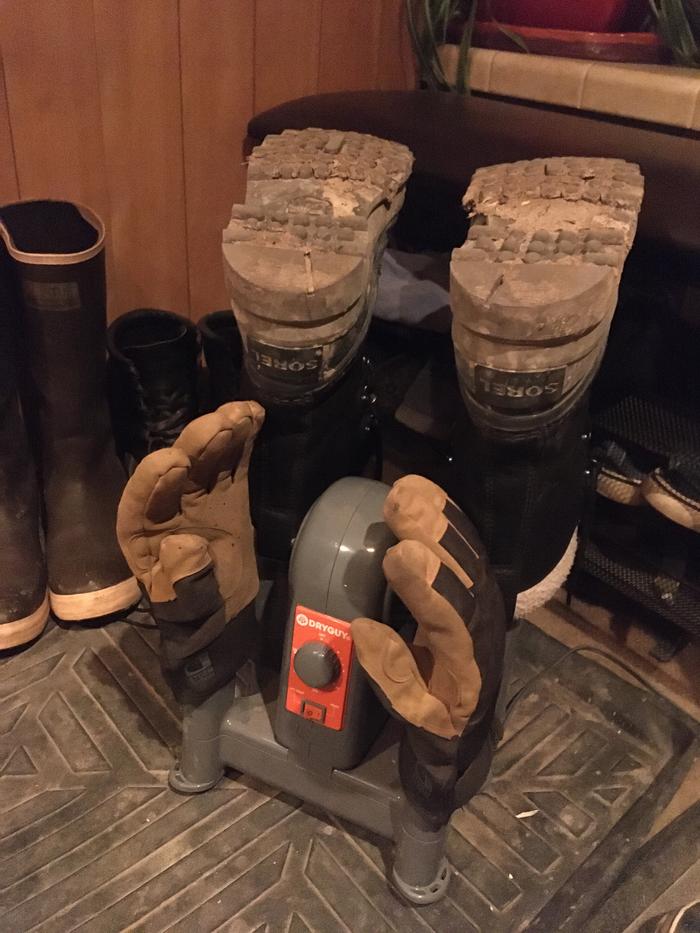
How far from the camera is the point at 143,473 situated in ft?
2.33

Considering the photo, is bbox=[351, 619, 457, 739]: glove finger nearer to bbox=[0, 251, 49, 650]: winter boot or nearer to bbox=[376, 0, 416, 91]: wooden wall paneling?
bbox=[0, 251, 49, 650]: winter boot

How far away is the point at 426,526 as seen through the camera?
657mm

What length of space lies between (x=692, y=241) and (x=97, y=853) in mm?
870

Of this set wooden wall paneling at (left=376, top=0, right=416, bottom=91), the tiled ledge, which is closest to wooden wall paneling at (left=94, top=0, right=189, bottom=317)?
wooden wall paneling at (left=376, top=0, right=416, bottom=91)

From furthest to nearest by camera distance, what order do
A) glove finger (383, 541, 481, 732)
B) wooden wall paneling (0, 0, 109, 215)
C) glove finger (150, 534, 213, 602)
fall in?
wooden wall paneling (0, 0, 109, 215)
glove finger (150, 534, 213, 602)
glove finger (383, 541, 481, 732)

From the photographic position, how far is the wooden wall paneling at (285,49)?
1191 millimetres

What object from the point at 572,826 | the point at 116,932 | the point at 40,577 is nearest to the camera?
the point at 116,932

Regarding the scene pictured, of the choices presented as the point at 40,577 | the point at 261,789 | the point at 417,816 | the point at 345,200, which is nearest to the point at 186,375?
the point at 40,577

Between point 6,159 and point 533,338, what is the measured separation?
758 millimetres

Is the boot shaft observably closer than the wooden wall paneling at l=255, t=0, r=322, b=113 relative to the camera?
Yes

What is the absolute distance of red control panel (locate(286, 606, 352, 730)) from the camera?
2.47ft

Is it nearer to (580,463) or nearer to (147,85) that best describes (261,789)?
(580,463)

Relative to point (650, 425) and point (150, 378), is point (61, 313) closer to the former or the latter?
point (150, 378)

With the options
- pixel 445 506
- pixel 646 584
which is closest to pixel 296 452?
pixel 445 506
